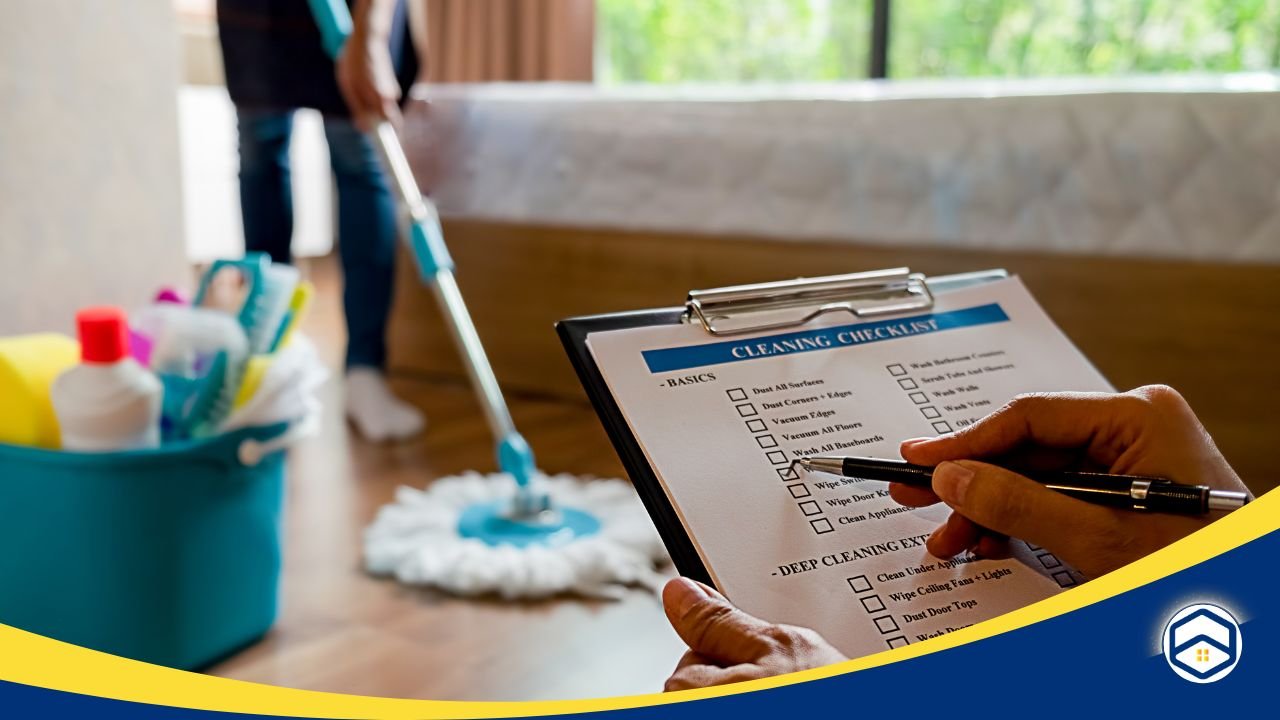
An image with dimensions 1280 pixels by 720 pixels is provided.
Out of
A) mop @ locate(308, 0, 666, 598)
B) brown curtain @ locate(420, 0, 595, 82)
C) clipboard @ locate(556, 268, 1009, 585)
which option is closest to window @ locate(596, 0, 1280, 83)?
brown curtain @ locate(420, 0, 595, 82)

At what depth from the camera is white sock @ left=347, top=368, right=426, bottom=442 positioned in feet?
6.18

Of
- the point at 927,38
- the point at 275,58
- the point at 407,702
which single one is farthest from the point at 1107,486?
the point at 927,38

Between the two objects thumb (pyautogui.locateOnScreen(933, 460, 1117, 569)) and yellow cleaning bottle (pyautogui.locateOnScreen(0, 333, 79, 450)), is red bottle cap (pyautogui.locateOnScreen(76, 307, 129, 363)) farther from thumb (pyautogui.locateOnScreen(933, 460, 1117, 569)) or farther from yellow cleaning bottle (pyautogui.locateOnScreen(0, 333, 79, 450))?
thumb (pyautogui.locateOnScreen(933, 460, 1117, 569))

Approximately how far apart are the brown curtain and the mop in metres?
2.41

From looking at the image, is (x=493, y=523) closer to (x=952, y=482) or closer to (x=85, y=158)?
(x=85, y=158)

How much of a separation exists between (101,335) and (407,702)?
0.53 m

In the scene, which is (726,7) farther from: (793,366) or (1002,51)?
(793,366)

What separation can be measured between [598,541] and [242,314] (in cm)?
51

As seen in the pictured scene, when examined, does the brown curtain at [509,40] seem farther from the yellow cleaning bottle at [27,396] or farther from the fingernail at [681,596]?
the fingernail at [681,596]

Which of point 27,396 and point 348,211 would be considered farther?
point 348,211

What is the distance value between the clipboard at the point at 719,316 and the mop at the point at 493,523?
758 millimetres

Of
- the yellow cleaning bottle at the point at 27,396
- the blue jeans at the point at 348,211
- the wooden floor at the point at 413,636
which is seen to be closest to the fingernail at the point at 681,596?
the wooden floor at the point at 413,636

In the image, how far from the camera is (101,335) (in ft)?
2.98

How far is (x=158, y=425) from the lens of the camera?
3.30ft
